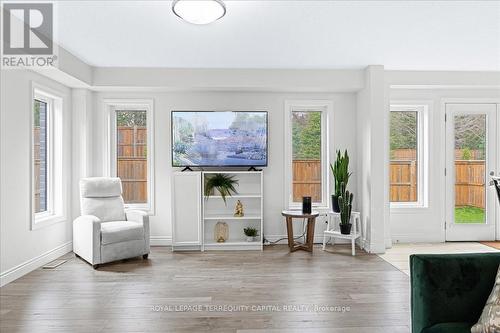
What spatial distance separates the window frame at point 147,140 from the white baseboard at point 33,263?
97cm

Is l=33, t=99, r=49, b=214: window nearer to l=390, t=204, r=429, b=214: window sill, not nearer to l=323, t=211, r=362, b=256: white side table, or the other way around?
l=323, t=211, r=362, b=256: white side table

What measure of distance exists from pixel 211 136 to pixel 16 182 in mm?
2357

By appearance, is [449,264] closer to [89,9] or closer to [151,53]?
[89,9]

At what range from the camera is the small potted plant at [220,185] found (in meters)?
5.03

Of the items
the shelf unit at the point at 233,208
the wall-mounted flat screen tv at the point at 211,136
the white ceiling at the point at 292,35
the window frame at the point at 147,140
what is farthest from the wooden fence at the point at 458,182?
the window frame at the point at 147,140

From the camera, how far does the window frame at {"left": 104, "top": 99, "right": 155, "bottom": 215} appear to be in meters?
5.21

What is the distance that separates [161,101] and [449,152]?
4286mm

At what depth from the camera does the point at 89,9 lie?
2.96 metres

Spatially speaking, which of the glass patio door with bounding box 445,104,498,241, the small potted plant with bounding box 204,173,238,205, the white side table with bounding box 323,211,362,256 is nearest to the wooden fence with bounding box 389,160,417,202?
the glass patio door with bounding box 445,104,498,241

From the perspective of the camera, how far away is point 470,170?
5.39m

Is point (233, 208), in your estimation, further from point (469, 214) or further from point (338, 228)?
point (469, 214)

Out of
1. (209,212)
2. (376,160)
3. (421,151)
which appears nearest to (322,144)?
(376,160)

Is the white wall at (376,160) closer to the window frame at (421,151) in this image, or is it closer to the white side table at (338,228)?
the white side table at (338,228)

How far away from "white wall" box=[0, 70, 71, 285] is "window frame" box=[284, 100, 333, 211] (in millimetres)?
3177
